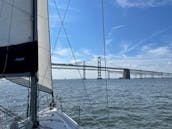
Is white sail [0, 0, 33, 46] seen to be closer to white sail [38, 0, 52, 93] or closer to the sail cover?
the sail cover

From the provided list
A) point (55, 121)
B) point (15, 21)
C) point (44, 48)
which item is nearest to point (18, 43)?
point (15, 21)

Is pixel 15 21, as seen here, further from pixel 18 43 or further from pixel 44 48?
pixel 44 48

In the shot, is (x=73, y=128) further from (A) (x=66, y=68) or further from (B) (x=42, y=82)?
(A) (x=66, y=68)

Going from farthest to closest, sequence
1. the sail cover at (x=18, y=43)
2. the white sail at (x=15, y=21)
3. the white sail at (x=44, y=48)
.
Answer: the white sail at (x=44, y=48), the white sail at (x=15, y=21), the sail cover at (x=18, y=43)

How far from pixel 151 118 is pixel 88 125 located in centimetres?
292

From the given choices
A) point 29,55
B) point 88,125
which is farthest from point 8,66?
point 88,125

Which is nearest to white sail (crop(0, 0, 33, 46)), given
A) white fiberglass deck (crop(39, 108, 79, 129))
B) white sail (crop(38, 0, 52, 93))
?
white sail (crop(38, 0, 52, 93))

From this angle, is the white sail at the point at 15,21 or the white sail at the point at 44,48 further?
the white sail at the point at 44,48

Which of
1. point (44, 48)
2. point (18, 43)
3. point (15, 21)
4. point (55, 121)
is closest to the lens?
point (18, 43)

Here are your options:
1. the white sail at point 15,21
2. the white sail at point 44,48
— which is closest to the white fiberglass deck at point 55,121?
the white sail at point 44,48

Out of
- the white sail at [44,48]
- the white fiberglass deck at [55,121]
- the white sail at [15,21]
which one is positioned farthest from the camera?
the white sail at [44,48]

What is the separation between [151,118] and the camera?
12.5 meters

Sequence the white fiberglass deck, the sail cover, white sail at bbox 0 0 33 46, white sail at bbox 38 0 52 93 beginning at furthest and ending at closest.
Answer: white sail at bbox 38 0 52 93 → white sail at bbox 0 0 33 46 → the white fiberglass deck → the sail cover

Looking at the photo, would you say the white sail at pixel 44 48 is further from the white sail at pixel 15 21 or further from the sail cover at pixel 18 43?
the white sail at pixel 15 21
